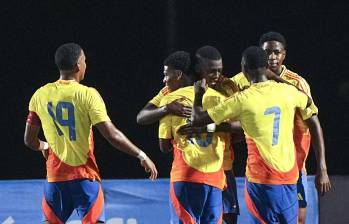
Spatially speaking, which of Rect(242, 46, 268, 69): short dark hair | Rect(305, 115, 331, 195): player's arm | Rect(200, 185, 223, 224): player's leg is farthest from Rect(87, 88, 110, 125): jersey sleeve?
Rect(305, 115, 331, 195): player's arm

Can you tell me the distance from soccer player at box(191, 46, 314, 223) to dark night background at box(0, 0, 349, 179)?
3913 millimetres

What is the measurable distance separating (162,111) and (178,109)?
0.17 m

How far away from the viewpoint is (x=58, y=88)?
7898 mm

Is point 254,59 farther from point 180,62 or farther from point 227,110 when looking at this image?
point 180,62

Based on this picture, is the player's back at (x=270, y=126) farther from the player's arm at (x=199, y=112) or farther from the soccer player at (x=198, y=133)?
the soccer player at (x=198, y=133)

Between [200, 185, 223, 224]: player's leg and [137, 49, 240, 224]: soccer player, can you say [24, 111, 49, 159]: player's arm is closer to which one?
[137, 49, 240, 224]: soccer player

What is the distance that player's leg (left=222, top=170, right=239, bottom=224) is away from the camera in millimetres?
8789

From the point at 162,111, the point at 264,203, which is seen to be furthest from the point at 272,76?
the point at 264,203

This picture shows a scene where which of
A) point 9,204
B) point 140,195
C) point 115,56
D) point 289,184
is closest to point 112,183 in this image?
point 140,195

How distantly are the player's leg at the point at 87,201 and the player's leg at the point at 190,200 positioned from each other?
1.91ft

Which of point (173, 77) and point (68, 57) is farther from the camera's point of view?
point (173, 77)

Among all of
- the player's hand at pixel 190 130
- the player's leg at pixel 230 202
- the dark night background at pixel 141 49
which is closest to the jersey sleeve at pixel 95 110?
the player's hand at pixel 190 130

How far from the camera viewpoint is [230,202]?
880 centimetres

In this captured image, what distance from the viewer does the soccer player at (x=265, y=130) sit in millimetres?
7582
